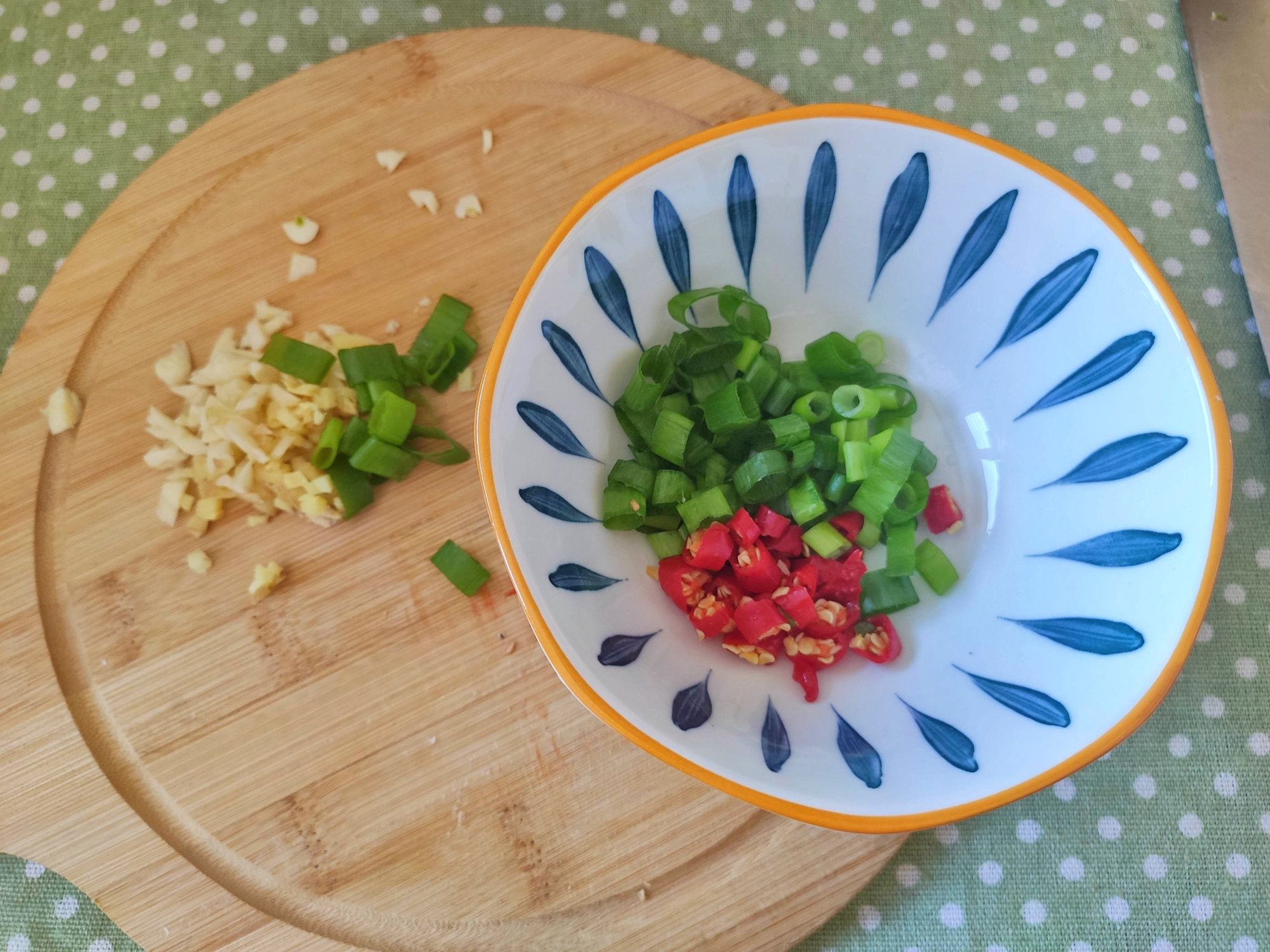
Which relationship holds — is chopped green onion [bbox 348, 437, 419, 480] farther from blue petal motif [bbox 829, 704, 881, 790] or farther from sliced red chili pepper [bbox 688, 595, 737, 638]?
blue petal motif [bbox 829, 704, 881, 790]

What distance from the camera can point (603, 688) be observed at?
844mm

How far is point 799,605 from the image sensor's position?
98 centimetres

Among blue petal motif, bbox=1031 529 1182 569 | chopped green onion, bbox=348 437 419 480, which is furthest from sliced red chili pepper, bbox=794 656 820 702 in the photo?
chopped green onion, bbox=348 437 419 480

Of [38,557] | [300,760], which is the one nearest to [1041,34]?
[300,760]

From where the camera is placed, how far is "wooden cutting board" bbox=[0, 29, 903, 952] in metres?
1.09

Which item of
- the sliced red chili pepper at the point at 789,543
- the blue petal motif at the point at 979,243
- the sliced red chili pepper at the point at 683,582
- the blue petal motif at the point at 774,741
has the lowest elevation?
the blue petal motif at the point at 774,741

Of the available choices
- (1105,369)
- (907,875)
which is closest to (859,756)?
(907,875)

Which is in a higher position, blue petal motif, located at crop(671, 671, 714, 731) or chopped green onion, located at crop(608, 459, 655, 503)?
chopped green onion, located at crop(608, 459, 655, 503)

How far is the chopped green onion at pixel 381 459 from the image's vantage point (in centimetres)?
114

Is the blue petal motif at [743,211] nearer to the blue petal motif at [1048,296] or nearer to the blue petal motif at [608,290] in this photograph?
the blue petal motif at [608,290]

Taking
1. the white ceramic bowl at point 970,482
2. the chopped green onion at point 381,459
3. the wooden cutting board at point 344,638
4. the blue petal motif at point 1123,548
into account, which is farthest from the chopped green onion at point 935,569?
the chopped green onion at point 381,459

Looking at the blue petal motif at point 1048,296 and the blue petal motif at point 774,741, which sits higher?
the blue petal motif at point 1048,296

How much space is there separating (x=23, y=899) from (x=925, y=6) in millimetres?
1995

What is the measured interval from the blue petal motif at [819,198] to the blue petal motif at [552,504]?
0.45m
